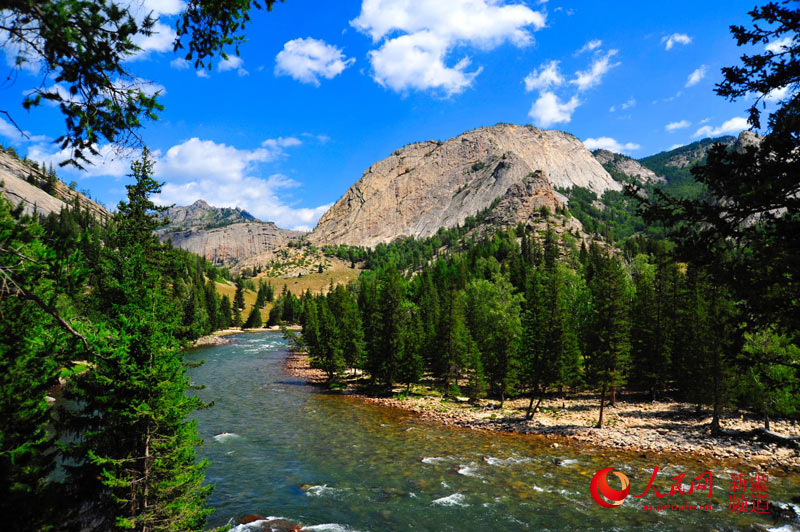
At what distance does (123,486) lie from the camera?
12.0m

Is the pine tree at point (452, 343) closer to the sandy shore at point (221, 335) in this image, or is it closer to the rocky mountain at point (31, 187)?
the sandy shore at point (221, 335)

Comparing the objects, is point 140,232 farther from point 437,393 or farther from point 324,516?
point 437,393

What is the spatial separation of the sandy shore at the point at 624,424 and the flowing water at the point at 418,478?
2386 mm

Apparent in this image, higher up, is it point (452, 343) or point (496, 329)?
point (496, 329)

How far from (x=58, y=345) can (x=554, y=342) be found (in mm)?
37877

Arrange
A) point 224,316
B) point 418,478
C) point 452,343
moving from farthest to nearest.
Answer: point 224,316 → point 452,343 → point 418,478

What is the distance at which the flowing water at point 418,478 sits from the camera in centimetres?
1884

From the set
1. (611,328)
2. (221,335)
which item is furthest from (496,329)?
(221,335)

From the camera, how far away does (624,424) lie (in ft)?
115

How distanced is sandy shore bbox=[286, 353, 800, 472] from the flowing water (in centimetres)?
239

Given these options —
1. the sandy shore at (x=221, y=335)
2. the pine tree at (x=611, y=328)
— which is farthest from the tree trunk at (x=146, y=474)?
the sandy shore at (x=221, y=335)

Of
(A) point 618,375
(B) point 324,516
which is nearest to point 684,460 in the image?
(A) point 618,375

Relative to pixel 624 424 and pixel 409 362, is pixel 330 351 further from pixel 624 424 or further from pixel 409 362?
pixel 624 424

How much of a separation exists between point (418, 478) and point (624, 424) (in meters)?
22.1
